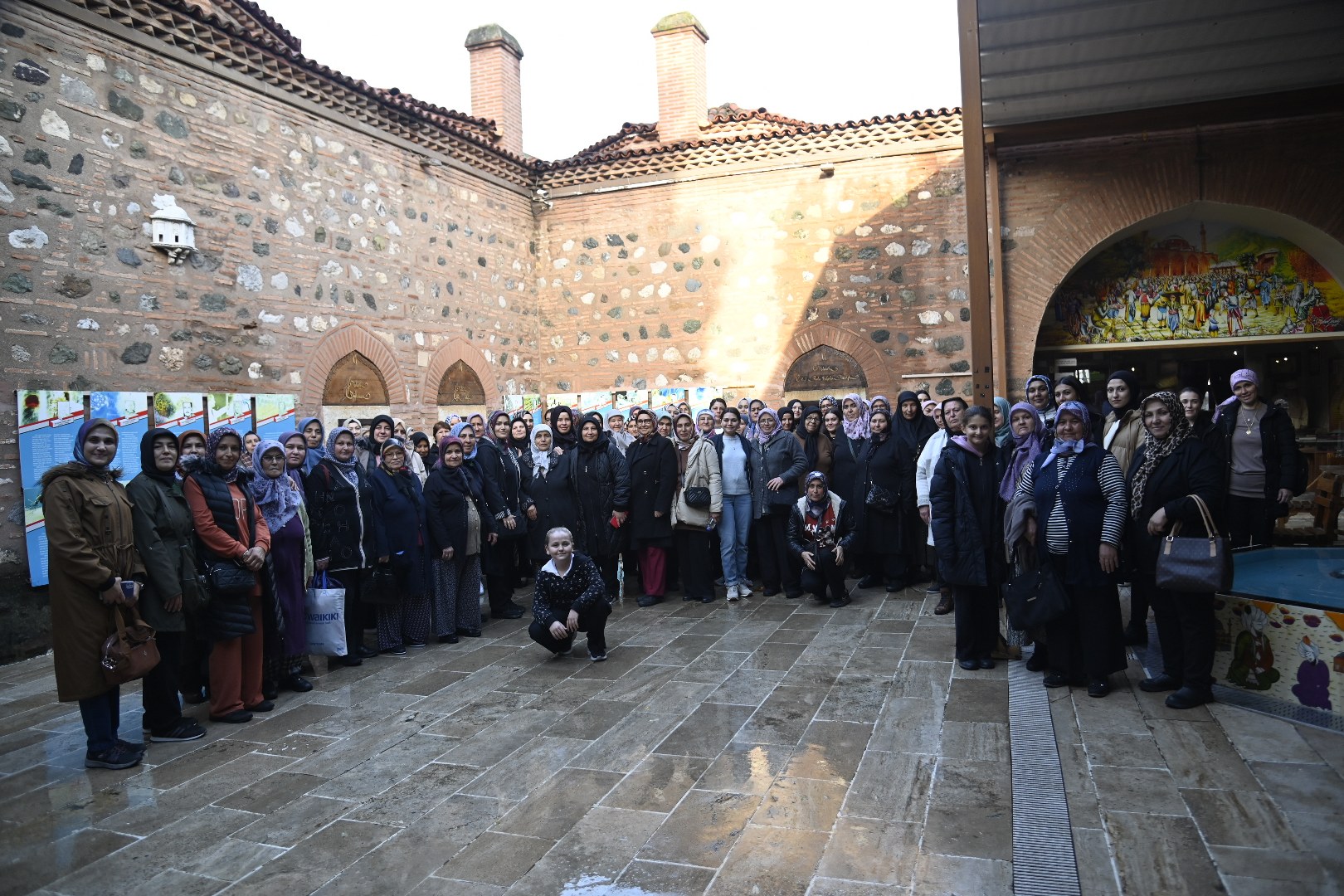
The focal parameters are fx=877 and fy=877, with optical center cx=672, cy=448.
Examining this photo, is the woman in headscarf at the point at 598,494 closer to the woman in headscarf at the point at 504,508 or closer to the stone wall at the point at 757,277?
the woman in headscarf at the point at 504,508

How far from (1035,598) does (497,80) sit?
40.6 feet

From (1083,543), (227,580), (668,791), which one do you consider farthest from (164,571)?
(1083,543)

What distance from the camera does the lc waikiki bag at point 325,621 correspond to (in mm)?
6062

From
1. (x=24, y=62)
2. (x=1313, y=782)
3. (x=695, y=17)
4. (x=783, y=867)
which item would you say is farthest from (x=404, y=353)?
(x=1313, y=782)

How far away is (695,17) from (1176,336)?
8627mm

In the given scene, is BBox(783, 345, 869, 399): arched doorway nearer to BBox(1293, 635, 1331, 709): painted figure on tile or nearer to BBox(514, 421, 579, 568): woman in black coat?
BBox(514, 421, 579, 568): woman in black coat

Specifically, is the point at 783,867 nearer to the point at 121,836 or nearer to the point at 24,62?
the point at 121,836

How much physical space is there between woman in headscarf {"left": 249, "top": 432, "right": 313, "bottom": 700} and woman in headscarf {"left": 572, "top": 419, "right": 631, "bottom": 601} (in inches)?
109

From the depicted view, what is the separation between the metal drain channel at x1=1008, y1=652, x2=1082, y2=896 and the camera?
10.3 feet

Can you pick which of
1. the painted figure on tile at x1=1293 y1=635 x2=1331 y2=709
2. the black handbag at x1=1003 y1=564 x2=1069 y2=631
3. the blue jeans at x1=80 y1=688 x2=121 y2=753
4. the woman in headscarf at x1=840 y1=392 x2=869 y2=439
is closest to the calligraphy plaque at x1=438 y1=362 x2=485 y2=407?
the woman in headscarf at x1=840 y1=392 x2=869 y2=439

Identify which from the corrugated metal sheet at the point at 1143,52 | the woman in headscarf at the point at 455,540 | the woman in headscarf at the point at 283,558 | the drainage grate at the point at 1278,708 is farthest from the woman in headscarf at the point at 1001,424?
the woman in headscarf at the point at 283,558

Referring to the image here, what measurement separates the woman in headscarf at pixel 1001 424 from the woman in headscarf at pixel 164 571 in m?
5.53

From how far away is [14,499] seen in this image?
7020 millimetres

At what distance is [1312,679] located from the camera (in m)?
4.48
